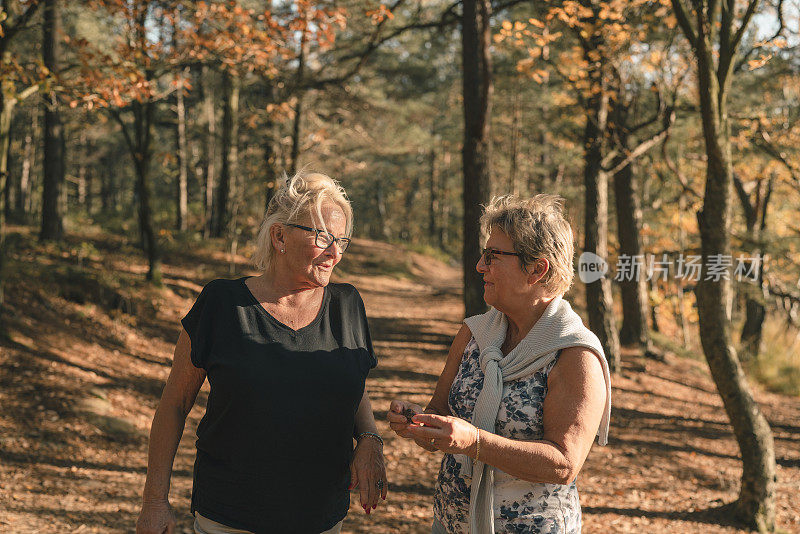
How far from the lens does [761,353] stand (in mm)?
13211

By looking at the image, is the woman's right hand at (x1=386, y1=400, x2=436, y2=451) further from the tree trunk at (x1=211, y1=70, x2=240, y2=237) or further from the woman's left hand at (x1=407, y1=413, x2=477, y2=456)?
the tree trunk at (x1=211, y1=70, x2=240, y2=237)

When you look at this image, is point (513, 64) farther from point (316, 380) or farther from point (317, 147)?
point (316, 380)

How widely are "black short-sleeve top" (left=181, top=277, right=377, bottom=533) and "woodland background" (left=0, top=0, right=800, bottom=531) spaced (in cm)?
93

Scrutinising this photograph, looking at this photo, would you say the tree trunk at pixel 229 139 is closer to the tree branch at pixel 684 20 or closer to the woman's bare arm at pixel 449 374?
the tree branch at pixel 684 20

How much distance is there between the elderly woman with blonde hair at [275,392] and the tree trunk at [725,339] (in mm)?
3747

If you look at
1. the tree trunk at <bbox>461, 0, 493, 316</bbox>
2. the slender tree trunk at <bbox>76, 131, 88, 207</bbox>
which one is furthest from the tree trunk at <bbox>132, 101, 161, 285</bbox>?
the slender tree trunk at <bbox>76, 131, 88, 207</bbox>

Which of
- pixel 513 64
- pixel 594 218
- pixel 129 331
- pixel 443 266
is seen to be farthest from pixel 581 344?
pixel 443 266

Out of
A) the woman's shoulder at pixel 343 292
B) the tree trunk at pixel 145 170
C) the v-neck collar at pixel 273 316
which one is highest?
the tree trunk at pixel 145 170

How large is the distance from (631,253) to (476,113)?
525 cm

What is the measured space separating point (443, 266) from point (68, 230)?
16.7m

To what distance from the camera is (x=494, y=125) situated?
77.5ft

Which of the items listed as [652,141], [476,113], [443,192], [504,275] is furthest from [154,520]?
[443,192]

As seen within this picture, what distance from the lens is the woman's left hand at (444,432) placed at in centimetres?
191

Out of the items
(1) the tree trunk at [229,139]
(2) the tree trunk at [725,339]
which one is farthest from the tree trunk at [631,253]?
(1) the tree trunk at [229,139]
